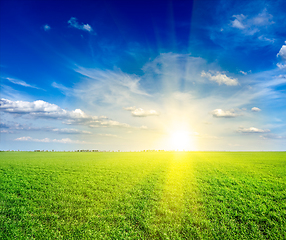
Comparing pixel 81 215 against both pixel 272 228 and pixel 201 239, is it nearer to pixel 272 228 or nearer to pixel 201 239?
pixel 201 239

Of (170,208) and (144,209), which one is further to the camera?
(170,208)

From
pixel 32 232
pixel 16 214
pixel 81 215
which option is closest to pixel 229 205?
pixel 81 215

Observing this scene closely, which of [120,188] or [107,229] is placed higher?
[120,188]

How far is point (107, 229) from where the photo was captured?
11.7 m

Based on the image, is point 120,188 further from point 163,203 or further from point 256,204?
point 256,204

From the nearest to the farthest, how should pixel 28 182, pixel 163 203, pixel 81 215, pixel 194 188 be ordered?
pixel 81 215 < pixel 163 203 < pixel 194 188 < pixel 28 182

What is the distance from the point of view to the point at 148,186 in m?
19.1

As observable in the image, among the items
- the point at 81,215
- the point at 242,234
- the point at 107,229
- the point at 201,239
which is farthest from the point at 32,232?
the point at 242,234

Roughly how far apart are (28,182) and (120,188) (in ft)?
37.7

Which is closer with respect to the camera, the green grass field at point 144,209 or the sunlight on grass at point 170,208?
the green grass field at point 144,209

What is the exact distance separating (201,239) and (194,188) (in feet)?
25.8

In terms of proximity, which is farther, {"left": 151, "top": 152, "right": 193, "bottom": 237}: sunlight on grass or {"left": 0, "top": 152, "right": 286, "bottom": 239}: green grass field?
Result: {"left": 151, "top": 152, "right": 193, "bottom": 237}: sunlight on grass

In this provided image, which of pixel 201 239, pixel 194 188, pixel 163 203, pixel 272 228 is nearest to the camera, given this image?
pixel 201 239

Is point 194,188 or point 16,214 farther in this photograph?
point 194,188
